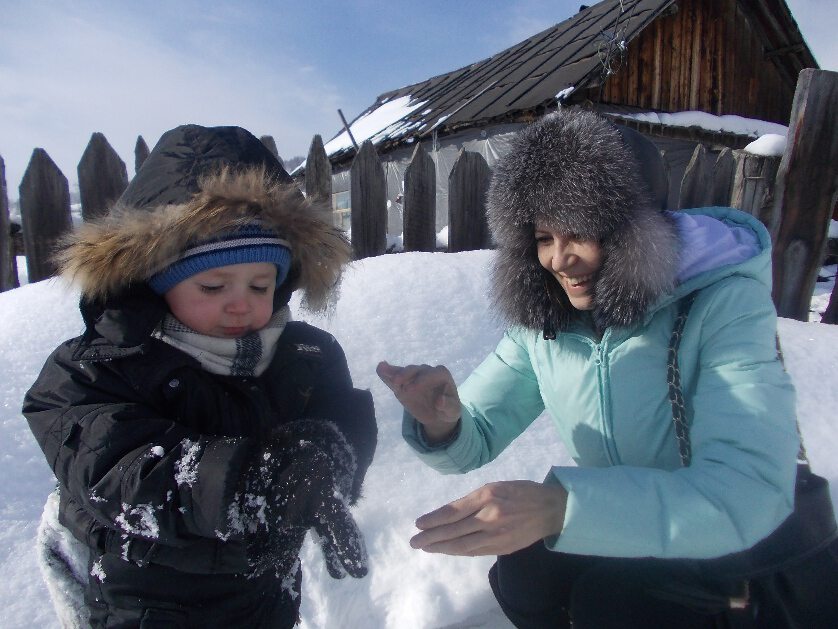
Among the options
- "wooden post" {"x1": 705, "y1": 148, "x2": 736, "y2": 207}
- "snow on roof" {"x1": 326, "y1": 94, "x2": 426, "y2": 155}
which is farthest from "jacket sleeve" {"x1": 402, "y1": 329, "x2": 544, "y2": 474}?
"snow on roof" {"x1": 326, "y1": 94, "x2": 426, "y2": 155}

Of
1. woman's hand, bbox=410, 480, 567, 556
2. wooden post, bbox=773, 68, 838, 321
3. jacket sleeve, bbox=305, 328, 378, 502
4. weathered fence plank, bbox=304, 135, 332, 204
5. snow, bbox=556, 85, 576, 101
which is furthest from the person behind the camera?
snow, bbox=556, 85, 576, 101

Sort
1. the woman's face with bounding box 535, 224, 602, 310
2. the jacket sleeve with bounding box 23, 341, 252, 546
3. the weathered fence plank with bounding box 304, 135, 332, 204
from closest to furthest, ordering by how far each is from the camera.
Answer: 1. the jacket sleeve with bounding box 23, 341, 252, 546
2. the woman's face with bounding box 535, 224, 602, 310
3. the weathered fence plank with bounding box 304, 135, 332, 204

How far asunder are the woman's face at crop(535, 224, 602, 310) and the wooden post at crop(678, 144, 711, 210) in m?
2.80

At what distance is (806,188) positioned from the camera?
10.6 feet

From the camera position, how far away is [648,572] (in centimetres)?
122

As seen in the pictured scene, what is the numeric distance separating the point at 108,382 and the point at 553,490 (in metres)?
0.91

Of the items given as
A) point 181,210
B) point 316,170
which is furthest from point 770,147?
point 181,210

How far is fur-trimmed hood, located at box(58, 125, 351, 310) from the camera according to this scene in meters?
1.23

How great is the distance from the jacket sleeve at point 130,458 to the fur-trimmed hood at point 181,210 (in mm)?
209

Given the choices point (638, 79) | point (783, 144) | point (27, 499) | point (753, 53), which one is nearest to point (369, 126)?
point (638, 79)

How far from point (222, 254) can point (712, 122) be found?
9.93 m

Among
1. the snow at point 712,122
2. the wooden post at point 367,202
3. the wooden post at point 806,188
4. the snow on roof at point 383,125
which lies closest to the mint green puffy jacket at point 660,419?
the wooden post at point 367,202

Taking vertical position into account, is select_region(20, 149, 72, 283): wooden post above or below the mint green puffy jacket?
above

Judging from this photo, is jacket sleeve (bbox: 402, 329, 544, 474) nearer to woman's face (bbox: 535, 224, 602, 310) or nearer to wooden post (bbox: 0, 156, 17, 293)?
woman's face (bbox: 535, 224, 602, 310)
